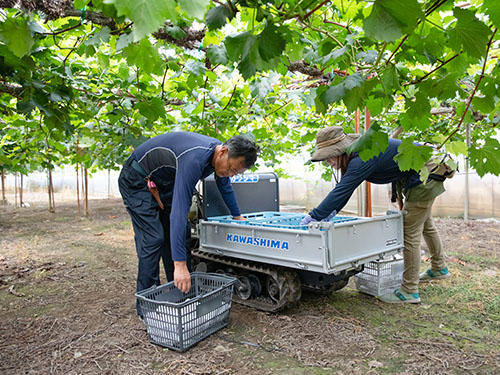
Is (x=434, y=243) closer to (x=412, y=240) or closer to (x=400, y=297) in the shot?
(x=412, y=240)

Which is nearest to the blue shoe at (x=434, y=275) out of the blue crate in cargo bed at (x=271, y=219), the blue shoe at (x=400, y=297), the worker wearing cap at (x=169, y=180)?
the blue shoe at (x=400, y=297)

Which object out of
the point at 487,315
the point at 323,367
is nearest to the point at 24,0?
the point at 323,367

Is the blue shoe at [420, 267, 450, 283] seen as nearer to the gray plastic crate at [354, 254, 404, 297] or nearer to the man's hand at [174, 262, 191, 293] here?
the gray plastic crate at [354, 254, 404, 297]

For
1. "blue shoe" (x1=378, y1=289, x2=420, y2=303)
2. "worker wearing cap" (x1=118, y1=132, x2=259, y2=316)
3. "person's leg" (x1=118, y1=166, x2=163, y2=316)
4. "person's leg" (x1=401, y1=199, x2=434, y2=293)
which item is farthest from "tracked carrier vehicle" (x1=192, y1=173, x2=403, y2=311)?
"person's leg" (x1=118, y1=166, x2=163, y2=316)

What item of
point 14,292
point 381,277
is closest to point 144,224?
point 14,292

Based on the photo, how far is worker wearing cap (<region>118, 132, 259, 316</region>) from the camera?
8.80 feet

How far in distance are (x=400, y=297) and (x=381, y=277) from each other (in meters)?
0.28

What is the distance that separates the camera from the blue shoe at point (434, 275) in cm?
446

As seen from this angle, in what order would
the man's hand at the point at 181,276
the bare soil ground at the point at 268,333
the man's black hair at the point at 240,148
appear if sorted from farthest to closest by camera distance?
the man's black hair at the point at 240,148
the man's hand at the point at 181,276
the bare soil ground at the point at 268,333

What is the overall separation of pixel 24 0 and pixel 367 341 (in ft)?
10.8

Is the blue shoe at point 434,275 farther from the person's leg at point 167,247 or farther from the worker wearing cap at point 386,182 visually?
the person's leg at point 167,247

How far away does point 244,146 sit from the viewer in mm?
2859

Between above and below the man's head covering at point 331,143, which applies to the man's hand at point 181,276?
below

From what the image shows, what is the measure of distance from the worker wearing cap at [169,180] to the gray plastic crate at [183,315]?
160 mm
